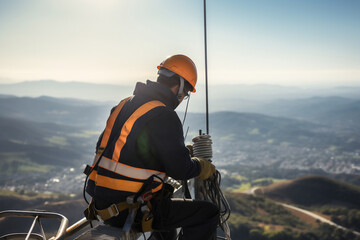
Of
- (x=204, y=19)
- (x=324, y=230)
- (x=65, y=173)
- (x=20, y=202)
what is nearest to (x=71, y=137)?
(x=65, y=173)

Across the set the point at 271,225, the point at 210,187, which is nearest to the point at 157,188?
the point at 210,187

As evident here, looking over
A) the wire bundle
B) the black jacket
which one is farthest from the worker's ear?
the wire bundle

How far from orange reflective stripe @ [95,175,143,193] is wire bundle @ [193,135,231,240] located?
53.7 inches

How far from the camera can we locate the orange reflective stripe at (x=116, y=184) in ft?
8.07

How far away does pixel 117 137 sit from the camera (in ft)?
8.17

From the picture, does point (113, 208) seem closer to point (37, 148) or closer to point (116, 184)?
point (116, 184)

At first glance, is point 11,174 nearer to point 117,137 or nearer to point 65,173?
point 65,173

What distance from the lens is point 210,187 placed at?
3.78m

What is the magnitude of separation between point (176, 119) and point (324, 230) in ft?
215

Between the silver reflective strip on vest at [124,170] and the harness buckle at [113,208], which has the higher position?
the silver reflective strip on vest at [124,170]

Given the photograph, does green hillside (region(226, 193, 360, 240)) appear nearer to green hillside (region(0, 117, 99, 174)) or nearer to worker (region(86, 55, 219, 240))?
worker (region(86, 55, 219, 240))

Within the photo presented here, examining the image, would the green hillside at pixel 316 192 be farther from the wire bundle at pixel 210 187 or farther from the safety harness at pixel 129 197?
the safety harness at pixel 129 197

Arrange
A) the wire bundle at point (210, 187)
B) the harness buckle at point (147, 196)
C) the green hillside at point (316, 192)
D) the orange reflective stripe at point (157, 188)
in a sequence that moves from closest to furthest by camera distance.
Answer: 1. the harness buckle at point (147, 196)
2. the orange reflective stripe at point (157, 188)
3. the wire bundle at point (210, 187)
4. the green hillside at point (316, 192)

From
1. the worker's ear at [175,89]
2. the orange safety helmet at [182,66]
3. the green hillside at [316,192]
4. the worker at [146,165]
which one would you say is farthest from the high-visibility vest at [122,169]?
the green hillside at [316,192]
